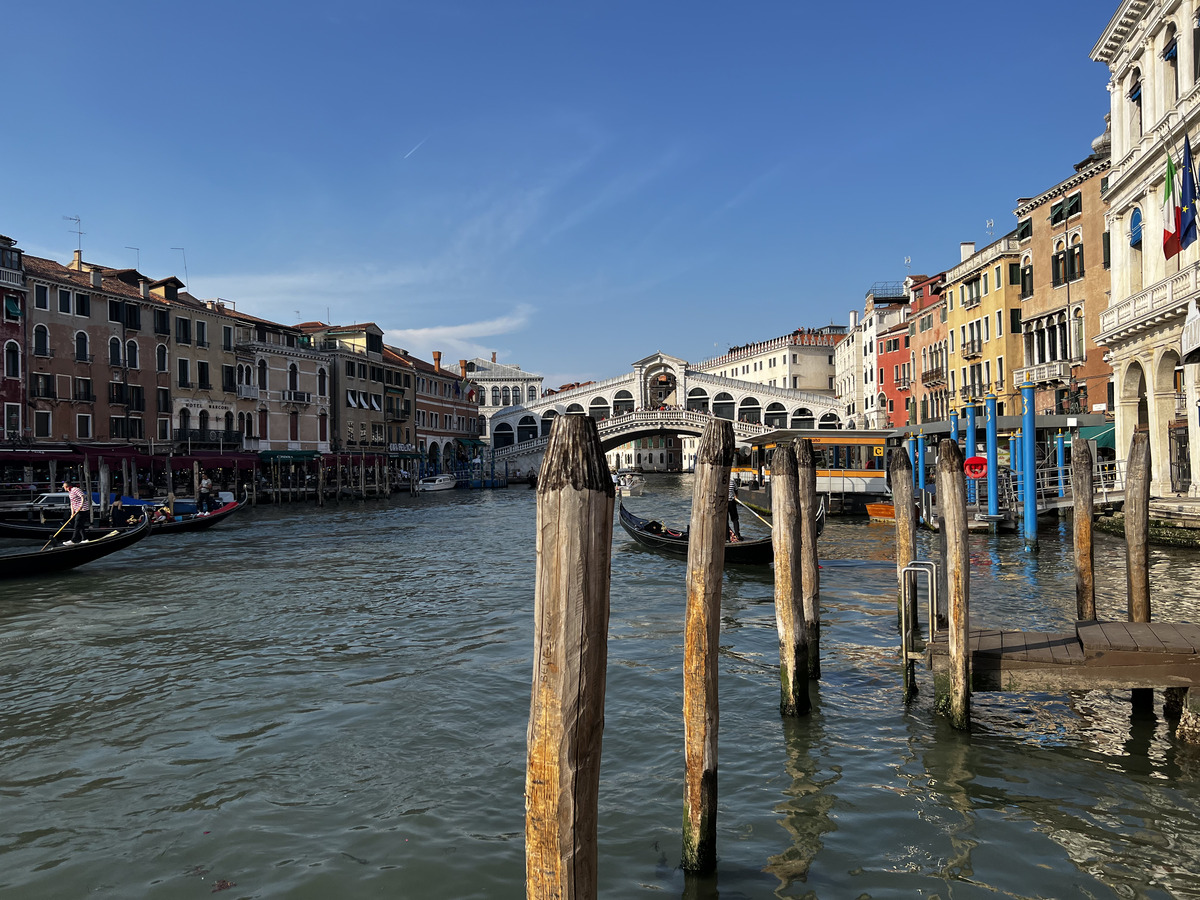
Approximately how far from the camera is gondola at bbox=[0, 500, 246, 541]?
15025 mm

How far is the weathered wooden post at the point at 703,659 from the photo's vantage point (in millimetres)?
3541

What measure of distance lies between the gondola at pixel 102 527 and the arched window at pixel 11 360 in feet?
18.5

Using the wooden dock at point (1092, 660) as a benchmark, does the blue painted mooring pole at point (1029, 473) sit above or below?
above

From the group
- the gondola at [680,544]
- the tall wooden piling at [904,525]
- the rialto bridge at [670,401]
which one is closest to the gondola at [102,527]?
the gondola at [680,544]

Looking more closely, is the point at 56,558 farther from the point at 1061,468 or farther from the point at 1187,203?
the point at 1061,468

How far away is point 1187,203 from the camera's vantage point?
453 inches

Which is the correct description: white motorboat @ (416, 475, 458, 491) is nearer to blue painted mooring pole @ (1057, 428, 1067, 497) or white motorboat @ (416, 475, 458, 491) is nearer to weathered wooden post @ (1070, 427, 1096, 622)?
blue painted mooring pole @ (1057, 428, 1067, 497)

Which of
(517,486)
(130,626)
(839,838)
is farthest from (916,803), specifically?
(517,486)

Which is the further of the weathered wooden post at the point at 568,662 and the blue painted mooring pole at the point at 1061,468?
the blue painted mooring pole at the point at 1061,468

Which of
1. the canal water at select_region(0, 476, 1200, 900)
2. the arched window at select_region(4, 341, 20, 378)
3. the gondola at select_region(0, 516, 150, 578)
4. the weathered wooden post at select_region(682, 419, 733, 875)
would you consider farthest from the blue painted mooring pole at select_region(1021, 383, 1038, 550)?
the arched window at select_region(4, 341, 20, 378)

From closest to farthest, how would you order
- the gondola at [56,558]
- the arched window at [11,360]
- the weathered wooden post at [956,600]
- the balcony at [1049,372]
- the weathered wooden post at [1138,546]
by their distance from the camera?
the weathered wooden post at [956,600] → the weathered wooden post at [1138,546] → the gondola at [56,558] → the arched window at [11,360] → the balcony at [1049,372]

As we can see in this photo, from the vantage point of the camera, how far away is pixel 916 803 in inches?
169

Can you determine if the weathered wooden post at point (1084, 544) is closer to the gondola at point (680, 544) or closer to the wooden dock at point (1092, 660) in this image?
the wooden dock at point (1092, 660)

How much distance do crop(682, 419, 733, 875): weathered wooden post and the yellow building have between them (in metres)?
22.2
